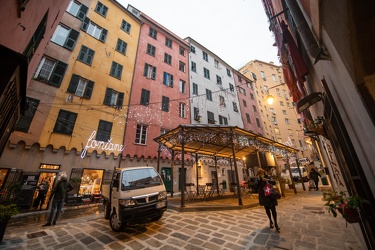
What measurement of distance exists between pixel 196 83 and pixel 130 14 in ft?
39.6

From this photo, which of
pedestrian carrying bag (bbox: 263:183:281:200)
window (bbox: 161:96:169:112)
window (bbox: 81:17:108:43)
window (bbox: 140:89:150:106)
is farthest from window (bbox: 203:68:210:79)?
pedestrian carrying bag (bbox: 263:183:281:200)

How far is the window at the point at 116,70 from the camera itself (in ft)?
51.6

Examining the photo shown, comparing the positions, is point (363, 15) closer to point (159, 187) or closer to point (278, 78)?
point (159, 187)

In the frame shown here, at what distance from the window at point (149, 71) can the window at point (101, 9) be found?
6832 mm

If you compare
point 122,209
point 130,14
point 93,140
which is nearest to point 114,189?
point 122,209

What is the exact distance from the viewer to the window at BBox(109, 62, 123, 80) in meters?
15.7

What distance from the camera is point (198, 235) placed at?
4.92 m

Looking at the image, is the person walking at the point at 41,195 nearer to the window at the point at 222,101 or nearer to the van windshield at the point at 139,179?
the van windshield at the point at 139,179

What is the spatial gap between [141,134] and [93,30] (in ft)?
38.5

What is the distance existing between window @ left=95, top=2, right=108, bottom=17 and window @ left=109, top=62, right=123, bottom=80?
6189 mm

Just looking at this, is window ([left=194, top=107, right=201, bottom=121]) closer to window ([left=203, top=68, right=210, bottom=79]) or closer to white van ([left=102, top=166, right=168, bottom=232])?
window ([left=203, top=68, right=210, bottom=79])

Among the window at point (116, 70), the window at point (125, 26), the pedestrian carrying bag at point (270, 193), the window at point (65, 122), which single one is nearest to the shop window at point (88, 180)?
the window at point (65, 122)

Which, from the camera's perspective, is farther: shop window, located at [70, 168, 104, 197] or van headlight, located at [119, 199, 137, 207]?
shop window, located at [70, 168, 104, 197]

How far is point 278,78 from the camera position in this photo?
43688mm
